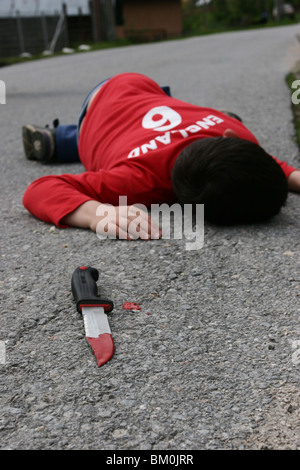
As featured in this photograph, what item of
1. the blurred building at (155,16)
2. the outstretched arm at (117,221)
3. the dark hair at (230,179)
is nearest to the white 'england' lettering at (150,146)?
the dark hair at (230,179)

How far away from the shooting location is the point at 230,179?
214 centimetres

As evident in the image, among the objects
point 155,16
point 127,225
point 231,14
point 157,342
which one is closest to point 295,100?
point 127,225

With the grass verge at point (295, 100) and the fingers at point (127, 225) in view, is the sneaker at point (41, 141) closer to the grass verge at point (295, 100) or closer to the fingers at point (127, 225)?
the fingers at point (127, 225)

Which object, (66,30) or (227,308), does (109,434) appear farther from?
(66,30)

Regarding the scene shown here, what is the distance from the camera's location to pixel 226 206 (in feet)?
7.22

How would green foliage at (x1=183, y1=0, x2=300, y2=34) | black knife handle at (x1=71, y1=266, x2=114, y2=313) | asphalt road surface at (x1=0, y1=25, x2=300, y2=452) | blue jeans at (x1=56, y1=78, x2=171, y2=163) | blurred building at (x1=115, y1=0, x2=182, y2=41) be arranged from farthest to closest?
green foliage at (x1=183, y1=0, x2=300, y2=34) < blurred building at (x1=115, y1=0, x2=182, y2=41) < blue jeans at (x1=56, y1=78, x2=171, y2=163) < black knife handle at (x1=71, y1=266, x2=114, y2=313) < asphalt road surface at (x1=0, y1=25, x2=300, y2=452)

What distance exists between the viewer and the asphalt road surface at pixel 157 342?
1221 mm

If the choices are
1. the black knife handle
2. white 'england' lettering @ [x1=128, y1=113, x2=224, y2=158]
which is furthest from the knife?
white 'england' lettering @ [x1=128, y1=113, x2=224, y2=158]

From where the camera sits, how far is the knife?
148cm

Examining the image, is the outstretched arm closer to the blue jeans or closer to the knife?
the knife

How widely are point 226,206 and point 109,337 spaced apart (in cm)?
86

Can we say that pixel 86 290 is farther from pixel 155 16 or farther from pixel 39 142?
pixel 155 16

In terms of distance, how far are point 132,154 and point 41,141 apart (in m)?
1.15

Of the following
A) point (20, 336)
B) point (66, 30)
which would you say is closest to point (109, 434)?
point (20, 336)
